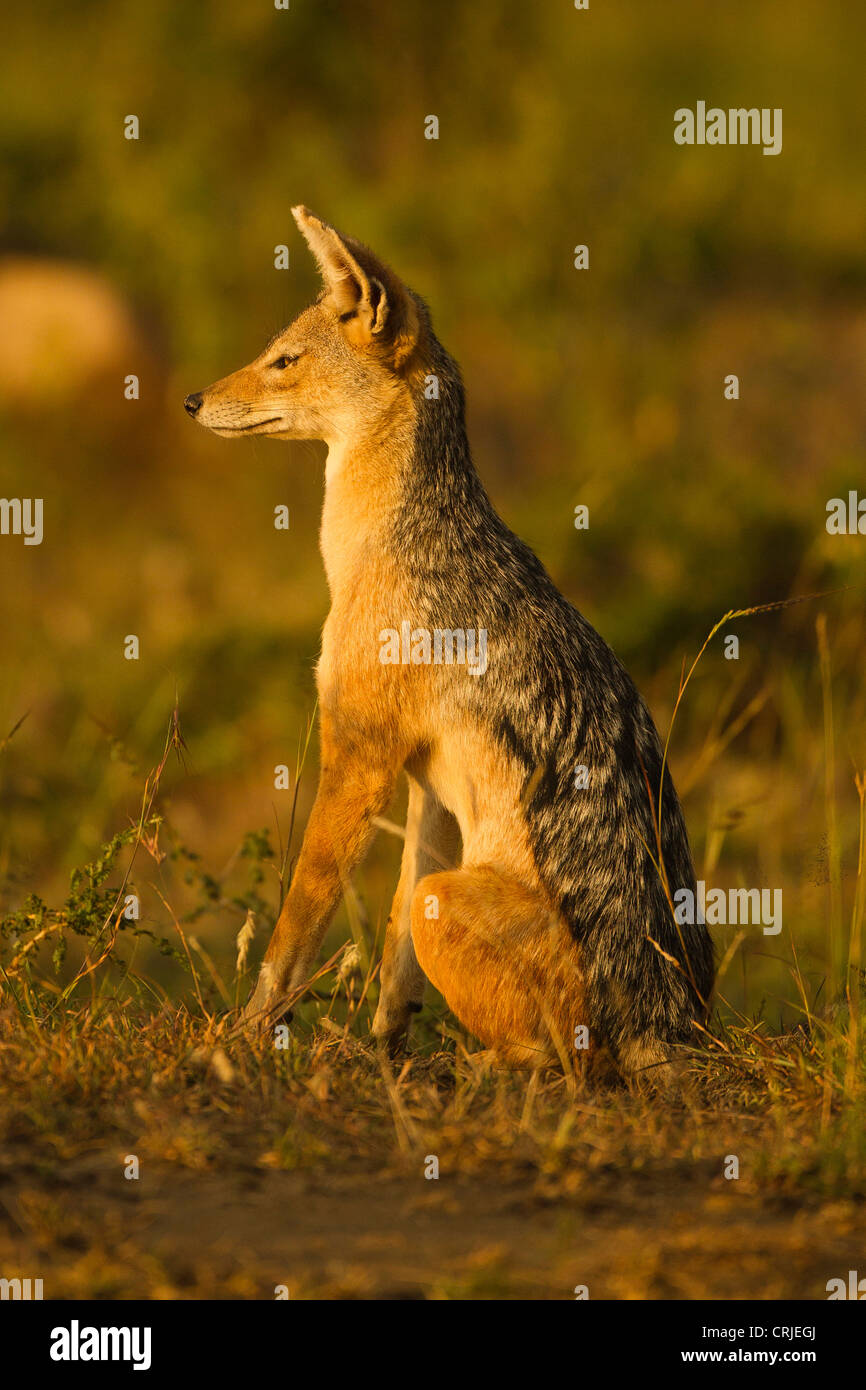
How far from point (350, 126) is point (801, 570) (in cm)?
1307

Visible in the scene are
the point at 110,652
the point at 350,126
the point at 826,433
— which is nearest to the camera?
the point at 110,652

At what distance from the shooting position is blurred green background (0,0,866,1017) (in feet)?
48.3

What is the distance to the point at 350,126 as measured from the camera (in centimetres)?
2384

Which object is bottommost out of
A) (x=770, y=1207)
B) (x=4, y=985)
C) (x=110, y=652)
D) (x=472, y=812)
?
(x=770, y=1207)

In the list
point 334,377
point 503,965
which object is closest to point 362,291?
point 334,377

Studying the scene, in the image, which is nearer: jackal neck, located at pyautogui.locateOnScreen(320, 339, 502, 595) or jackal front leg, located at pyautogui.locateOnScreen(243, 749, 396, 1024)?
jackal front leg, located at pyautogui.locateOnScreen(243, 749, 396, 1024)

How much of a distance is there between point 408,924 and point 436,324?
14711mm

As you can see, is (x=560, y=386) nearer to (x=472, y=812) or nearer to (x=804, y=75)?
(x=804, y=75)

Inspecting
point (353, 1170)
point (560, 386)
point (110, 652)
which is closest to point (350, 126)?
point (560, 386)

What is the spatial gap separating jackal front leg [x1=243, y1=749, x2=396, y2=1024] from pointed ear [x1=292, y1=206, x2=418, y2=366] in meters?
1.94
